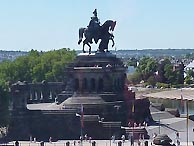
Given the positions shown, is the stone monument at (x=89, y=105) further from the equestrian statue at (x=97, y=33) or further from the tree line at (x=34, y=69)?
the tree line at (x=34, y=69)

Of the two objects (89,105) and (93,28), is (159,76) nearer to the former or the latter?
(93,28)

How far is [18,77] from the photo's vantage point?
110 metres

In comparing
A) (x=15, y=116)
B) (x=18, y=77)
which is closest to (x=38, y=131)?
(x=15, y=116)

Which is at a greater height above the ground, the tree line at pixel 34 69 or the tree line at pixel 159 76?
the tree line at pixel 34 69

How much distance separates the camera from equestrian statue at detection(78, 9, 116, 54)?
72812 mm

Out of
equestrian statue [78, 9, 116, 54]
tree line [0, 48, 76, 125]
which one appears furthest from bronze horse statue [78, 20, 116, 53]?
tree line [0, 48, 76, 125]

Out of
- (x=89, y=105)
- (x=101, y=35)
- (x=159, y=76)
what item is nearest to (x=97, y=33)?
(x=101, y=35)

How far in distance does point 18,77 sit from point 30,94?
2399cm

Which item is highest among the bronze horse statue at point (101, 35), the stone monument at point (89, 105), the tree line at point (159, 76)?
the bronze horse statue at point (101, 35)

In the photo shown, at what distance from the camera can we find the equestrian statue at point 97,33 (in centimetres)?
7281

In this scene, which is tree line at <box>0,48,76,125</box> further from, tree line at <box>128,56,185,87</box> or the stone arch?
tree line at <box>128,56,185,87</box>

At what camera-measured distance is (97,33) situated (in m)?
73.1

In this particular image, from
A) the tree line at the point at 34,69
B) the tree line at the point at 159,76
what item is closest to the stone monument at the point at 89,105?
the tree line at the point at 34,69

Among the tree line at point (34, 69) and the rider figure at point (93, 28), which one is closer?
the rider figure at point (93, 28)
